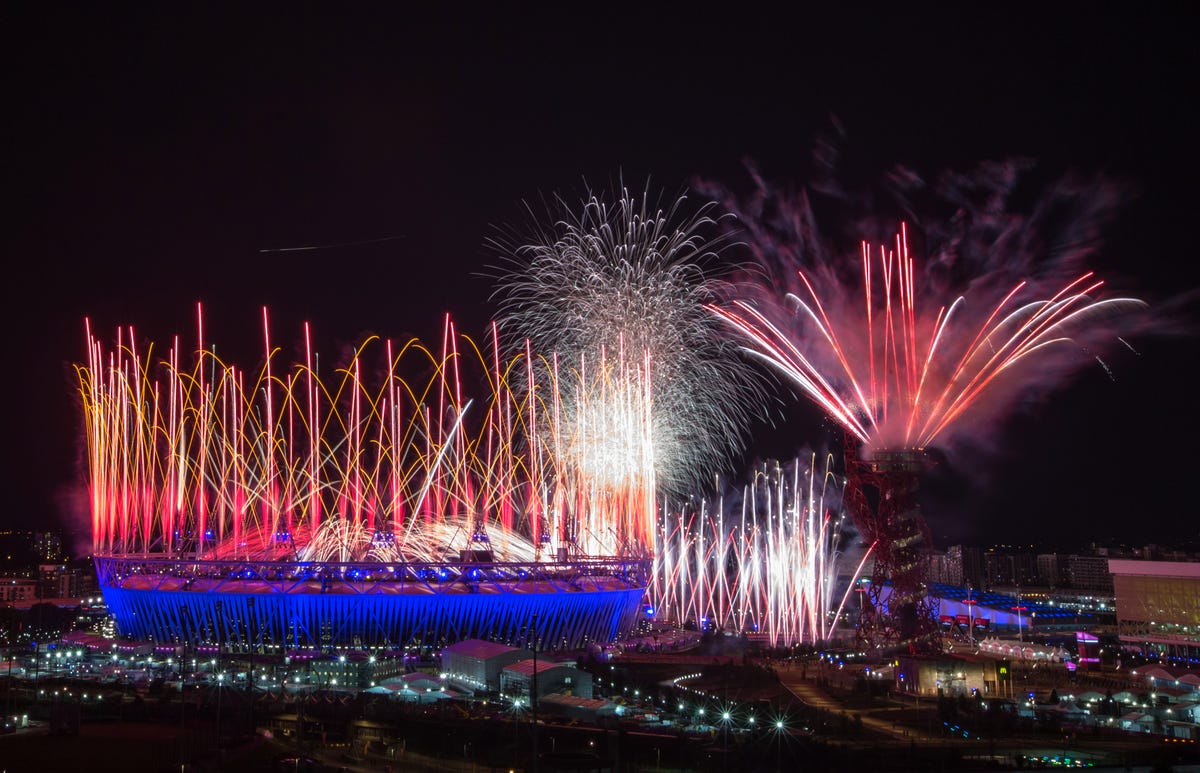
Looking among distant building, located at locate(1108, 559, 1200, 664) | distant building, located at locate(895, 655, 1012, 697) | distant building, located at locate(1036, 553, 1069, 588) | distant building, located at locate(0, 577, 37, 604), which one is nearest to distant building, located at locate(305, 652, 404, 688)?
distant building, located at locate(895, 655, 1012, 697)

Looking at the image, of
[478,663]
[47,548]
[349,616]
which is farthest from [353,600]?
[47,548]

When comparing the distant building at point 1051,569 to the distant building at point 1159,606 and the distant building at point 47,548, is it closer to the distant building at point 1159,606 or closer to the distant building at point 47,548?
the distant building at point 1159,606

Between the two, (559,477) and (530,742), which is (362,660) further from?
(530,742)

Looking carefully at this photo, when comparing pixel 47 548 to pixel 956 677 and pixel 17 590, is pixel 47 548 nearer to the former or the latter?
pixel 17 590

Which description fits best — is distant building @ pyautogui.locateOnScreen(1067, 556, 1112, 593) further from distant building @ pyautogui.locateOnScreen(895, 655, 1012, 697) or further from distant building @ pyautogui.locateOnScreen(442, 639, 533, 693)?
distant building @ pyautogui.locateOnScreen(442, 639, 533, 693)

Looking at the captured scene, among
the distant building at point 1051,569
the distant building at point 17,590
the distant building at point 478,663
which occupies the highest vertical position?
the distant building at point 478,663

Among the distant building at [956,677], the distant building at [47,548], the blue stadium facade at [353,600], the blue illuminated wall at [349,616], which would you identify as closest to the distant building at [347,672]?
the blue illuminated wall at [349,616]
